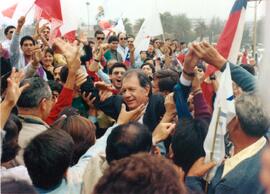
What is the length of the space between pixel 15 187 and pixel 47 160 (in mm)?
699

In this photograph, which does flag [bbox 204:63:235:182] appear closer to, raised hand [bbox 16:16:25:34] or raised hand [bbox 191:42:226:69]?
raised hand [bbox 191:42:226:69]

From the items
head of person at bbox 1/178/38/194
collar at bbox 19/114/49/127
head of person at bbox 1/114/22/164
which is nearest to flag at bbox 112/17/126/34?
collar at bbox 19/114/49/127

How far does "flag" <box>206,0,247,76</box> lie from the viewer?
154 inches

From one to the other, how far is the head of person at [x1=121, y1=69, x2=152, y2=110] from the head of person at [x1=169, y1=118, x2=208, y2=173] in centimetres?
136

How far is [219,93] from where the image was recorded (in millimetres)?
2781

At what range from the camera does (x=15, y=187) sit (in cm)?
175

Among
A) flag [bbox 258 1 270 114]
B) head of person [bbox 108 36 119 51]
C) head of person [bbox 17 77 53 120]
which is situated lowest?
head of person [bbox 108 36 119 51]

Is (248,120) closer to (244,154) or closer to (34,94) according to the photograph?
(244,154)

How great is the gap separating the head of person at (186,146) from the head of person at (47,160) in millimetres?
610

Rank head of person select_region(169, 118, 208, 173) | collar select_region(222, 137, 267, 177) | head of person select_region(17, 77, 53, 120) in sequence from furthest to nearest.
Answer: head of person select_region(17, 77, 53, 120) → head of person select_region(169, 118, 208, 173) → collar select_region(222, 137, 267, 177)

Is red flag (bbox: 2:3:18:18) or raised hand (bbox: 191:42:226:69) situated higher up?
raised hand (bbox: 191:42:226:69)

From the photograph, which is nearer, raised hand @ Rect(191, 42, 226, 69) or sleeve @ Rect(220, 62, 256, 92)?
raised hand @ Rect(191, 42, 226, 69)

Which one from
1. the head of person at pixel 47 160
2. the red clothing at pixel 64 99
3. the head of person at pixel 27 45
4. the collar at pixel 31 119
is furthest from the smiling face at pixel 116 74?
the head of person at pixel 47 160

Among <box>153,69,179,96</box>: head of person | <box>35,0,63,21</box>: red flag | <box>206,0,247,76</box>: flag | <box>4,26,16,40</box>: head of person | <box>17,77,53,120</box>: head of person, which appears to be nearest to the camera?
<box>17,77,53,120</box>: head of person
